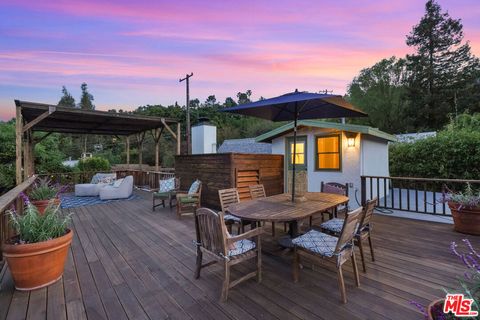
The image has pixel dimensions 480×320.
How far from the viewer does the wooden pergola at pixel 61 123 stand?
589 cm

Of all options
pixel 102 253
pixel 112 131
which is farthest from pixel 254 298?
pixel 112 131

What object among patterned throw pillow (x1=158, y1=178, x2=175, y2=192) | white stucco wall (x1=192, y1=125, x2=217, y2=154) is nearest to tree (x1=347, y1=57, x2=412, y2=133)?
white stucco wall (x1=192, y1=125, x2=217, y2=154)

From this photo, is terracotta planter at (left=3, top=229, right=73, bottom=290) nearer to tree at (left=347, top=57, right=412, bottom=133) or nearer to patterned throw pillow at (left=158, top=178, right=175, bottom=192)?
patterned throw pillow at (left=158, top=178, right=175, bottom=192)

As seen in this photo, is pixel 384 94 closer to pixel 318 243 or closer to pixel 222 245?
pixel 318 243

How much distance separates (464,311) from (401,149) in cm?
889

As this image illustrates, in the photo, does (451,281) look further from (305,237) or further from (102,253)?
(102,253)

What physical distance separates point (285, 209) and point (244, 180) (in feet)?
9.56

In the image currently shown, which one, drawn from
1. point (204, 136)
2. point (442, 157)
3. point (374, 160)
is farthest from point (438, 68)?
point (204, 136)

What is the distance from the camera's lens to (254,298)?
2.16m

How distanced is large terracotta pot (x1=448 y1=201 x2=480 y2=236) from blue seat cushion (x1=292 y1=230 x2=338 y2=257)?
9.61ft

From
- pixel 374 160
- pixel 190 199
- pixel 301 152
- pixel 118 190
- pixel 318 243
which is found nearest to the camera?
pixel 318 243

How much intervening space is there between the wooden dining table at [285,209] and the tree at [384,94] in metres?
15.8

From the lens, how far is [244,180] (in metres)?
5.72

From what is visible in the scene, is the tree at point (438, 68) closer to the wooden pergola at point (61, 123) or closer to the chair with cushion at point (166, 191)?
the wooden pergola at point (61, 123)
